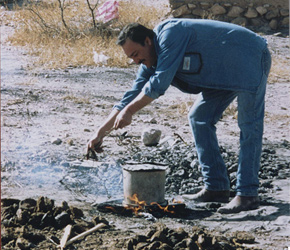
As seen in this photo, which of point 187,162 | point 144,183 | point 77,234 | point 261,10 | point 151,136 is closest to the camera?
point 77,234

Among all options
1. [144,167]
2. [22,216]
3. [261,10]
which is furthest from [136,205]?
[261,10]

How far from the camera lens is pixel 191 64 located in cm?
496

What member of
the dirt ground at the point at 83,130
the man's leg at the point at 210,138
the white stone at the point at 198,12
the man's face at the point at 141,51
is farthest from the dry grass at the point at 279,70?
the man's face at the point at 141,51

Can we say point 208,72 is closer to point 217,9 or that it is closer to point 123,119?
point 123,119

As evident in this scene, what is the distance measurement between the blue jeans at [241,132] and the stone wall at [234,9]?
881 cm

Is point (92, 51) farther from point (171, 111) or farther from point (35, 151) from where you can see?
point (35, 151)

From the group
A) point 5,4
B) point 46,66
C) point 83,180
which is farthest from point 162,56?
point 5,4

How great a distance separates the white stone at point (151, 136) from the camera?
7344 mm

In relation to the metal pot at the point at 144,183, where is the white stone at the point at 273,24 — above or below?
above

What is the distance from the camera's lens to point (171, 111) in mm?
9172

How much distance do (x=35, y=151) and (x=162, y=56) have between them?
279 cm

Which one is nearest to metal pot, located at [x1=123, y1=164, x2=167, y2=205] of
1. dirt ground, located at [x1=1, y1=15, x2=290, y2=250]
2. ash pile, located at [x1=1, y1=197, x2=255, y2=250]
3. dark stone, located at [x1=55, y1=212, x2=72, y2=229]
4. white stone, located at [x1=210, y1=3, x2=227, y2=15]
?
dirt ground, located at [x1=1, y1=15, x2=290, y2=250]

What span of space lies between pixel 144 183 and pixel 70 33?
8.80 metres

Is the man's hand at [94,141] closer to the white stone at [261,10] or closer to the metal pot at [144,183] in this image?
the metal pot at [144,183]
